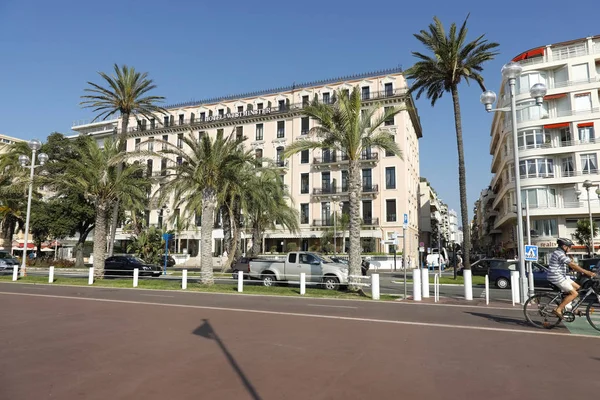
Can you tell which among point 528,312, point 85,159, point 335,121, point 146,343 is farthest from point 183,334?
point 85,159

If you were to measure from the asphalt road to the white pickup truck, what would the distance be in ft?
24.0

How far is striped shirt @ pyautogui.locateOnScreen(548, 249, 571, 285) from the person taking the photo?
872 cm

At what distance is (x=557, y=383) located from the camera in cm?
501

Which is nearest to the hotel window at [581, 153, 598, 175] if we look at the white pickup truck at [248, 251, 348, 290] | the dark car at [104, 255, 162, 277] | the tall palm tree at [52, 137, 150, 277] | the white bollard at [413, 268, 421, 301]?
the white pickup truck at [248, 251, 348, 290]

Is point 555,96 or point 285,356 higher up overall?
point 555,96

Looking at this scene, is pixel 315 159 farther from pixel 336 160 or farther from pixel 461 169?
pixel 461 169

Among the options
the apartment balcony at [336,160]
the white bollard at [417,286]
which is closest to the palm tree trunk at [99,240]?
the white bollard at [417,286]

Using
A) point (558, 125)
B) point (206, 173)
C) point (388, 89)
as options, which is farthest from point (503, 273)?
point (388, 89)

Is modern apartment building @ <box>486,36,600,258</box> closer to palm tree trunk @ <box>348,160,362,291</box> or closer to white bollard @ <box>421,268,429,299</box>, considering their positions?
palm tree trunk @ <box>348,160,362,291</box>

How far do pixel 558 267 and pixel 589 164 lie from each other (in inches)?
1547

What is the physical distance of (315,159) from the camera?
52312 millimetres

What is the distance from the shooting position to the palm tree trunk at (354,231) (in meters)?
16.8

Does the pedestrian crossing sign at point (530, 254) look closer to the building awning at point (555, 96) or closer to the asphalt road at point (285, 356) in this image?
the asphalt road at point (285, 356)

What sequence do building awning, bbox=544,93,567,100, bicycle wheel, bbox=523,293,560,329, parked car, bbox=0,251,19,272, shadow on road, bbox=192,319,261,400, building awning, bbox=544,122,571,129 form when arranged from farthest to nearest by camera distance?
building awning, bbox=544,93,567,100 < building awning, bbox=544,122,571,129 < parked car, bbox=0,251,19,272 < bicycle wheel, bbox=523,293,560,329 < shadow on road, bbox=192,319,261,400
